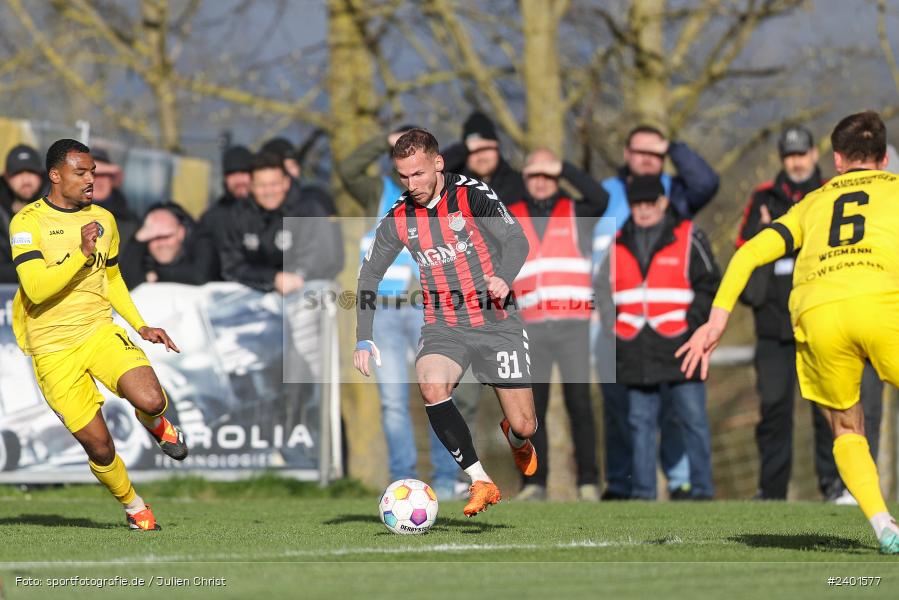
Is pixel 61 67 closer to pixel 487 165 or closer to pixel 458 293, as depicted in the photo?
pixel 487 165

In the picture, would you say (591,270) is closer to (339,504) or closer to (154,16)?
(339,504)

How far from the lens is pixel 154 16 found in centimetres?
1992

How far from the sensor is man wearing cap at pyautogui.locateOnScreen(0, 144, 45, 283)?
12375 millimetres

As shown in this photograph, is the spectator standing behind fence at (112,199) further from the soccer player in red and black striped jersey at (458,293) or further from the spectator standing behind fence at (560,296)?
the soccer player in red and black striped jersey at (458,293)

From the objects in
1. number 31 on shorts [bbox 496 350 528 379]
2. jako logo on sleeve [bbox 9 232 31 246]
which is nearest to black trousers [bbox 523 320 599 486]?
number 31 on shorts [bbox 496 350 528 379]

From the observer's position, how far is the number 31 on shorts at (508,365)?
835 cm

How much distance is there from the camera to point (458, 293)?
842cm

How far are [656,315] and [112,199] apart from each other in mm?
5253

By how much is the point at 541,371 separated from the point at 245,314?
2.72 m

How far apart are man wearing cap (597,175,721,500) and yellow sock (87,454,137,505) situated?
4465 millimetres

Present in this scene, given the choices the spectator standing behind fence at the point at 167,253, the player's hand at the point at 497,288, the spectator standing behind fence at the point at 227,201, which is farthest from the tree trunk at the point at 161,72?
the player's hand at the point at 497,288

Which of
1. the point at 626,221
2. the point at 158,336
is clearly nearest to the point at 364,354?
the point at 158,336

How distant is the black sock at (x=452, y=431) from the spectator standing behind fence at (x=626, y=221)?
3.49 m

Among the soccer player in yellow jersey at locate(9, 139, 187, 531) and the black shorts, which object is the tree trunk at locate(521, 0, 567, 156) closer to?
the black shorts
